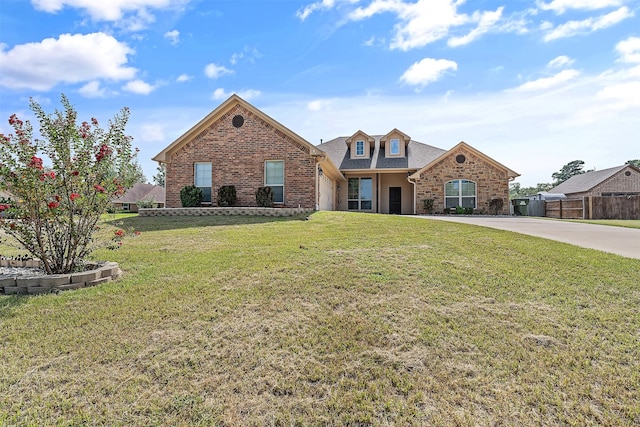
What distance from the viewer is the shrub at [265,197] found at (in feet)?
48.4

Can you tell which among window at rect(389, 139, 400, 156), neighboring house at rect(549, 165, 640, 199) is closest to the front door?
window at rect(389, 139, 400, 156)

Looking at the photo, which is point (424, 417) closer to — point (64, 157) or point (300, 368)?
point (300, 368)

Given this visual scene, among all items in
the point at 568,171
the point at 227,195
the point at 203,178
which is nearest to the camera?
the point at 227,195

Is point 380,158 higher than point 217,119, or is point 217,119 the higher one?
point 217,119

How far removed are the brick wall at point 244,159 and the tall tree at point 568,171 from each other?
63.9 m

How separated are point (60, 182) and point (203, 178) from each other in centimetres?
1074

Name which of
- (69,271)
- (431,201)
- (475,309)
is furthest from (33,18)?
(431,201)

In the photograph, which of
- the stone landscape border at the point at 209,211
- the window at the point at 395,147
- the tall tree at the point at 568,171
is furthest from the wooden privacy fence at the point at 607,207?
the tall tree at the point at 568,171

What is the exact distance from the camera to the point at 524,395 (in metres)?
2.61

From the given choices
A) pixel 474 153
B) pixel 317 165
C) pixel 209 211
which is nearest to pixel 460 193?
pixel 474 153

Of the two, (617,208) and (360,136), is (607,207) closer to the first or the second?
(617,208)

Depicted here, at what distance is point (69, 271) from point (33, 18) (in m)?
7.68

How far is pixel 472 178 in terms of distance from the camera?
67.2 ft

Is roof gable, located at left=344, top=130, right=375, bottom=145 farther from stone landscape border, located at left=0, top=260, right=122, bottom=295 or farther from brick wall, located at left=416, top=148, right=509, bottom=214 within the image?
stone landscape border, located at left=0, top=260, right=122, bottom=295
